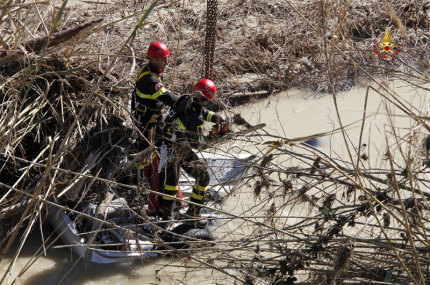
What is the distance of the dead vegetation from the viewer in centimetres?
348

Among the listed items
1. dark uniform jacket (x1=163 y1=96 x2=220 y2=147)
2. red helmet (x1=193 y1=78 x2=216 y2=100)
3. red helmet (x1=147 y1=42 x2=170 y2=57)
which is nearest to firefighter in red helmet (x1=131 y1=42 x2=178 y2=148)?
red helmet (x1=147 y1=42 x2=170 y2=57)

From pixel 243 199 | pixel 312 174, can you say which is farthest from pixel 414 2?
pixel 312 174

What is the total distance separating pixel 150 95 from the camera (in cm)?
567

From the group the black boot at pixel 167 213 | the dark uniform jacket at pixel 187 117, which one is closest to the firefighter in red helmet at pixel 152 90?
the dark uniform jacket at pixel 187 117

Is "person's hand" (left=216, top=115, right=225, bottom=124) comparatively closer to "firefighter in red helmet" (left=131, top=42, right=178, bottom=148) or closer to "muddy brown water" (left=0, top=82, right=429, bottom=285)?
"muddy brown water" (left=0, top=82, right=429, bottom=285)

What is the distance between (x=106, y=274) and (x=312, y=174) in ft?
9.19

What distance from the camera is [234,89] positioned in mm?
8945

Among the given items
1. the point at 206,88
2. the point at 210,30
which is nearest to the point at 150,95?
the point at 206,88

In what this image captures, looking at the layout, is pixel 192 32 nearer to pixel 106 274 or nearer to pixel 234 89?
pixel 234 89

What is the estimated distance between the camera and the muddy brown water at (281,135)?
5.36m

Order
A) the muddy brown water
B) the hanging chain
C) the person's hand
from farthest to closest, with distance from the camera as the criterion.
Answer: the hanging chain < the person's hand < the muddy brown water

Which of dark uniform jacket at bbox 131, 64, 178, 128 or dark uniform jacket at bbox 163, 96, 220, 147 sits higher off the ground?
dark uniform jacket at bbox 131, 64, 178, 128

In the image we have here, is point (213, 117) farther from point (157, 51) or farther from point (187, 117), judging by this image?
point (157, 51)

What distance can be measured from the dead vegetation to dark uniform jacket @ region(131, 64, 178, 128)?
0.69 feet
